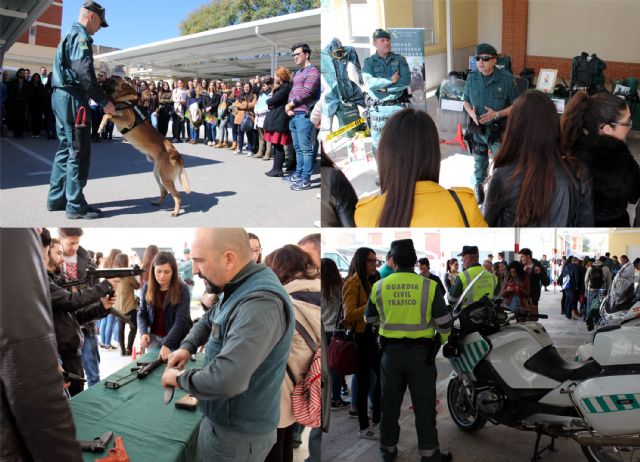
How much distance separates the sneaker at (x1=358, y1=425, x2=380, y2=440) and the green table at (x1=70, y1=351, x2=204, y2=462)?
0.62 meters

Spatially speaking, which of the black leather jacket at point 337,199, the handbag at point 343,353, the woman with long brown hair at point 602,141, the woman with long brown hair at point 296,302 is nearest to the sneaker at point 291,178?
the black leather jacket at point 337,199

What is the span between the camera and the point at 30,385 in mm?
1496

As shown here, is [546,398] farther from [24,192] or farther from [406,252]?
[24,192]

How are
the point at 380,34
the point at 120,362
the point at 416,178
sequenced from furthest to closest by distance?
the point at 120,362 < the point at 380,34 < the point at 416,178

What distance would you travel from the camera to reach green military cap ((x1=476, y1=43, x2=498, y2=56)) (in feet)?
6.47

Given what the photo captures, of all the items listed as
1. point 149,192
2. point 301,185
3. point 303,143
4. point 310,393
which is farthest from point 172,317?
point 303,143

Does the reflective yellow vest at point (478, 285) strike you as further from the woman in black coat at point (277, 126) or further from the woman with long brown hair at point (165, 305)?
the woman with long brown hair at point (165, 305)

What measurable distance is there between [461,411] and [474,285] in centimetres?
49

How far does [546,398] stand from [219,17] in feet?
5.91

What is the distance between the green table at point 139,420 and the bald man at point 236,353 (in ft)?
0.40

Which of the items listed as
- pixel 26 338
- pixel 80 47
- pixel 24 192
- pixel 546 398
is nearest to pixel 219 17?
pixel 80 47

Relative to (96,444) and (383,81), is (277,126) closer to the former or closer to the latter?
(383,81)

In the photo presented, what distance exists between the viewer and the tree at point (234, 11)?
197 centimetres

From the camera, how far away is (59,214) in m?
1.99
